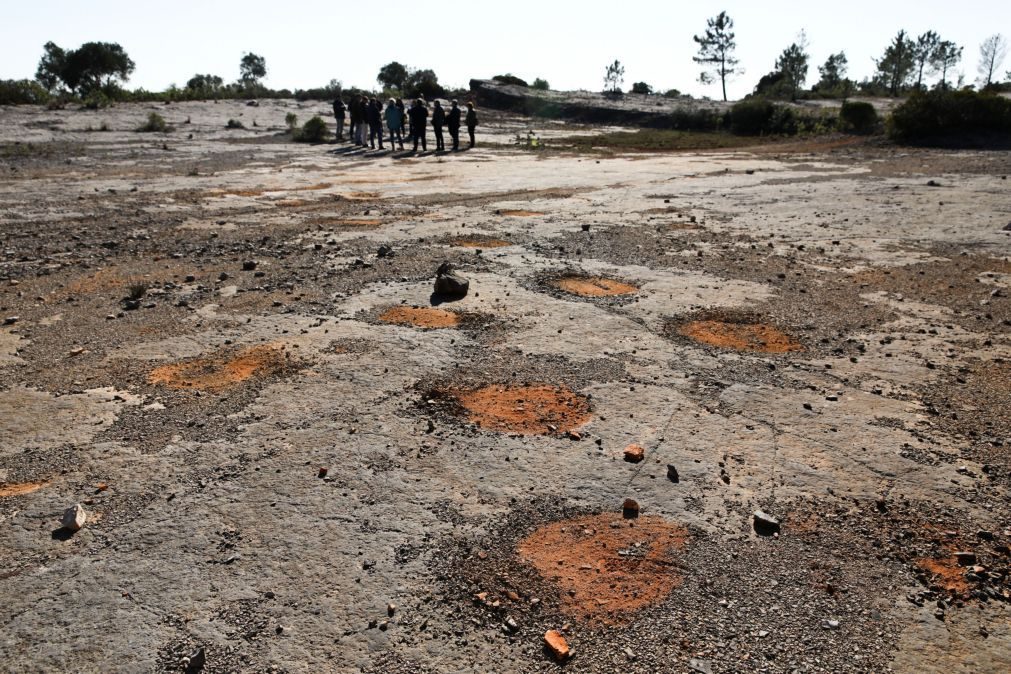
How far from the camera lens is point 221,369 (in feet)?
16.8

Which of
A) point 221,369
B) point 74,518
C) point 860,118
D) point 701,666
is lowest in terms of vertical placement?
point 701,666

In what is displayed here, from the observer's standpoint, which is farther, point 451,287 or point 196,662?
point 451,287

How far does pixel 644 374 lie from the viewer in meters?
5.04

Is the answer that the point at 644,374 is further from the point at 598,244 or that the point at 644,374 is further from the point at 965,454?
the point at 598,244

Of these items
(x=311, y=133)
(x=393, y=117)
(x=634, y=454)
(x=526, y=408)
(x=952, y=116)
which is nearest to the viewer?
(x=634, y=454)

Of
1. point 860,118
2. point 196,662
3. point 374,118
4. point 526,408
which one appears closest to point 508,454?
point 526,408

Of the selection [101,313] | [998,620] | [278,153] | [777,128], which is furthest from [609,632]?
[777,128]

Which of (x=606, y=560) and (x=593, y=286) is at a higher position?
(x=593, y=286)

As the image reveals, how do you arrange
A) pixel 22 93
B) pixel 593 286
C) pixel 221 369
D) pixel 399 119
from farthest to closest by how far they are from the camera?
pixel 22 93 → pixel 399 119 → pixel 593 286 → pixel 221 369

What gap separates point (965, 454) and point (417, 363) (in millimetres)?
3607

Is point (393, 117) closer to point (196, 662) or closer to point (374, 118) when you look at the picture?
point (374, 118)

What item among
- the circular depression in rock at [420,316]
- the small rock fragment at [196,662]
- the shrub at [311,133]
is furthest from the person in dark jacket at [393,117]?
the small rock fragment at [196,662]

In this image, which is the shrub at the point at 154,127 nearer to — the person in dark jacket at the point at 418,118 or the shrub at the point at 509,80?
the person in dark jacket at the point at 418,118

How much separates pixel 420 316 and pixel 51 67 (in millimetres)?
59276
